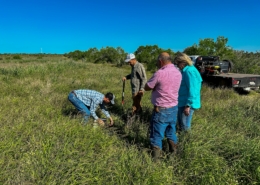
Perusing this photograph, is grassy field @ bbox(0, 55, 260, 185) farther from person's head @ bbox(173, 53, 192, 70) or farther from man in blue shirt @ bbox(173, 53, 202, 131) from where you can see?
person's head @ bbox(173, 53, 192, 70)

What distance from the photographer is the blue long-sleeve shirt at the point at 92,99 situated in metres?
3.78

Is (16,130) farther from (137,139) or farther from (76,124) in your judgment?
(137,139)

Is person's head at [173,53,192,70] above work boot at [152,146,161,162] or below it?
above

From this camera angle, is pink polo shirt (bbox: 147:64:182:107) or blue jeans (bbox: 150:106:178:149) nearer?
pink polo shirt (bbox: 147:64:182:107)

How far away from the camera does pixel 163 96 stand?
2637 millimetres

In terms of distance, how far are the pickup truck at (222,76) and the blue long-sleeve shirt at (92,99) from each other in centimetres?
581

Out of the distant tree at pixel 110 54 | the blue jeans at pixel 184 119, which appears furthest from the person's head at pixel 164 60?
the distant tree at pixel 110 54

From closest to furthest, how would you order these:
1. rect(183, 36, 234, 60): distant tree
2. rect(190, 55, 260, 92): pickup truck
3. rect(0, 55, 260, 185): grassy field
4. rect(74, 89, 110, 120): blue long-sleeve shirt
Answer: rect(0, 55, 260, 185): grassy field, rect(74, 89, 110, 120): blue long-sleeve shirt, rect(190, 55, 260, 92): pickup truck, rect(183, 36, 234, 60): distant tree

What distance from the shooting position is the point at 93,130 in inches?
128

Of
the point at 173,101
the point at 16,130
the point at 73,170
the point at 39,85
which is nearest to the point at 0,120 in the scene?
the point at 16,130

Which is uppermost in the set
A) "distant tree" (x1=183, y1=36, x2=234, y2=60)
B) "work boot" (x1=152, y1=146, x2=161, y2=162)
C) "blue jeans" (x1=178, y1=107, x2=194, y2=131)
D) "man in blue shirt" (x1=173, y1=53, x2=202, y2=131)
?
"distant tree" (x1=183, y1=36, x2=234, y2=60)

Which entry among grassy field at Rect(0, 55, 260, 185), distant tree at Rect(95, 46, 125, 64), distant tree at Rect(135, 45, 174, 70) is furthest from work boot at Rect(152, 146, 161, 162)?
distant tree at Rect(95, 46, 125, 64)

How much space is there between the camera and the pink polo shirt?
101 inches

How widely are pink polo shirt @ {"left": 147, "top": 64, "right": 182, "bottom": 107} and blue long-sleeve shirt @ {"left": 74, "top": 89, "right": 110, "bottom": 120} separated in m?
1.42
